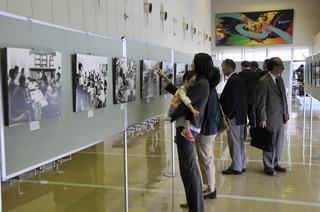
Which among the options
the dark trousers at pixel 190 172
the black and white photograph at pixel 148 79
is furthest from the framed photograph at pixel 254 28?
the dark trousers at pixel 190 172

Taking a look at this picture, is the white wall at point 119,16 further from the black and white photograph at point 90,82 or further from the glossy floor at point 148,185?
the glossy floor at point 148,185

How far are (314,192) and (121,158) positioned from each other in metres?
4.00

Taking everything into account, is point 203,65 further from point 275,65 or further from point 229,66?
point 275,65

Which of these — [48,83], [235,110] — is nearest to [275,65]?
[235,110]

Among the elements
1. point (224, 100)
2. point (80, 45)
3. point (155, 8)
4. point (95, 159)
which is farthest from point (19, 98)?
point (155, 8)

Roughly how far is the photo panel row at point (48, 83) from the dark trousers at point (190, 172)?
2.89ft

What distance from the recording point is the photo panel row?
2.23m

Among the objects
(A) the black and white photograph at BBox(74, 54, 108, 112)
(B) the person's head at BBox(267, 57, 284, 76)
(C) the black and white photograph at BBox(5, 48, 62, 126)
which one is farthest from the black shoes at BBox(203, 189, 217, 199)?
(C) the black and white photograph at BBox(5, 48, 62, 126)

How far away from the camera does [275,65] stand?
5.68 meters

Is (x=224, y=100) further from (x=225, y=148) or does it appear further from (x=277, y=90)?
(x=225, y=148)

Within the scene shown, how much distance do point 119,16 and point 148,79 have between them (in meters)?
3.27

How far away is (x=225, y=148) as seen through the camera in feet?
26.5

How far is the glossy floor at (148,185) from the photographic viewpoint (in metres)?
4.50

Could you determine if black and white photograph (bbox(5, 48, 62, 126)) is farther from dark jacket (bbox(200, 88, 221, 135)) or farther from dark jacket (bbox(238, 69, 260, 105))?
dark jacket (bbox(238, 69, 260, 105))
